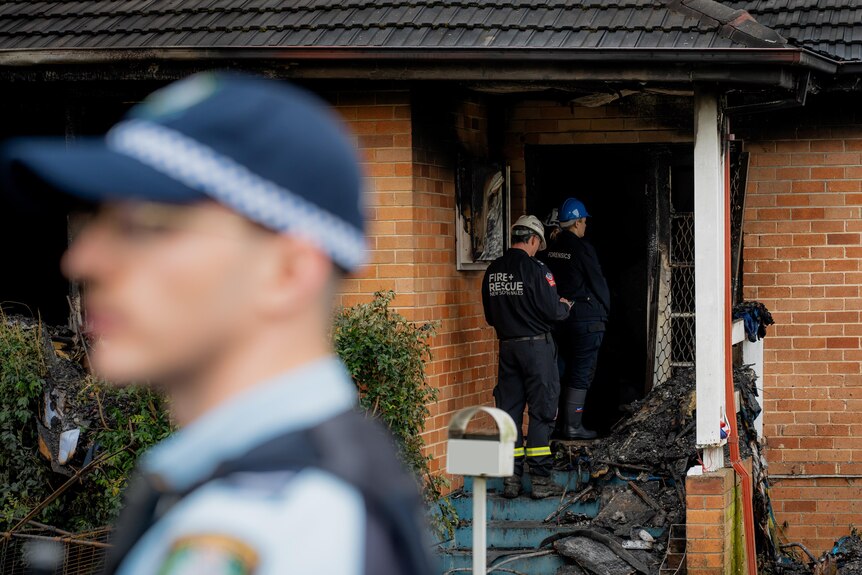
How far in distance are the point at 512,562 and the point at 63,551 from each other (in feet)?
9.99

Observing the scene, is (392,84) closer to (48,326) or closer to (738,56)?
(738,56)

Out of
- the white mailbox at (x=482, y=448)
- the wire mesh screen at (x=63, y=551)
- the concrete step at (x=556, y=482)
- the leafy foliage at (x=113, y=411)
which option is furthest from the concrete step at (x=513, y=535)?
the white mailbox at (x=482, y=448)

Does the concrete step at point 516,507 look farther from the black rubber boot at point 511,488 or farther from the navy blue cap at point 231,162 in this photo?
the navy blue cap at point 231,162

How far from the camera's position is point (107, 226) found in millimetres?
1253

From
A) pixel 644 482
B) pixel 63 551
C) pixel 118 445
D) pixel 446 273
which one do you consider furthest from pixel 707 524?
pixel 63 551

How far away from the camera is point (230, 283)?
1222mm

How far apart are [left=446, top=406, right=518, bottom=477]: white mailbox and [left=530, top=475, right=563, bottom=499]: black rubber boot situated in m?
4.62

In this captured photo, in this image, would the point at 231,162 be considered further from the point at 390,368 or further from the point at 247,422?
the point at 390,368

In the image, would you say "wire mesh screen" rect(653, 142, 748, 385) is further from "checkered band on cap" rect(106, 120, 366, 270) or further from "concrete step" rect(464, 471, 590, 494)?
"checkered band on cap" rect(106, 120, 366, 270)

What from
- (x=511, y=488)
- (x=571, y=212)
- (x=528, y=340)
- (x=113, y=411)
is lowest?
(x=511, y=488)

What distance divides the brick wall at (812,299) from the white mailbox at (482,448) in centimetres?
565

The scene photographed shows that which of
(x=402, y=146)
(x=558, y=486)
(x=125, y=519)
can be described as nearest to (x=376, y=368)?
(x=402, y=146)

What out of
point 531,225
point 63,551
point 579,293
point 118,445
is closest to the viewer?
point 63,551

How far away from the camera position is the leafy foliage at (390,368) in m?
6.86
